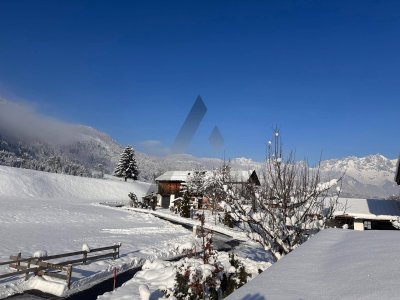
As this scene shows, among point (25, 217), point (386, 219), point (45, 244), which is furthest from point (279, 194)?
point (25, 217)

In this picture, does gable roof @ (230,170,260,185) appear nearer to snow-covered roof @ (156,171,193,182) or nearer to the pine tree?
snow-covered roof @ (156,171,193,182)

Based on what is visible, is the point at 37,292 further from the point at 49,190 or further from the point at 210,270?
the point at 49,190

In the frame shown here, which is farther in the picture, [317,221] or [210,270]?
[317,221]

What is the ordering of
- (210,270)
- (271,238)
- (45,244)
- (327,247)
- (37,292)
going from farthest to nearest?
(45,244) < (37,292) < (271,238) < (210,270) < (327,247)

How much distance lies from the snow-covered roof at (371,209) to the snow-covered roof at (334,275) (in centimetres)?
2574

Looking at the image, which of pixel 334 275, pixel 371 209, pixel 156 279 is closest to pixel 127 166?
pixel 371 209

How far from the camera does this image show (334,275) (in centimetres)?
376

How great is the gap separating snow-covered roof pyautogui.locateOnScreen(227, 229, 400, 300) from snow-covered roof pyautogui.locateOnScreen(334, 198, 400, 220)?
25.7 meters

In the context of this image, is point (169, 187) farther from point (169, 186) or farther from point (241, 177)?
point (241, 177)

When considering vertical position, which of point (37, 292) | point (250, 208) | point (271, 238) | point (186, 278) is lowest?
point (37, 292)

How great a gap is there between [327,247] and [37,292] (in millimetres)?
11383

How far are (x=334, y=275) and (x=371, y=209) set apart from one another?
33.1m

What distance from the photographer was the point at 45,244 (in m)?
21.5

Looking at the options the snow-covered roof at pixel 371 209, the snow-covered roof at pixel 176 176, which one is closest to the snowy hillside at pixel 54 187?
the snow-covered roof at pixel 176 176
